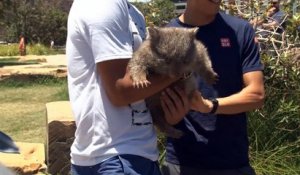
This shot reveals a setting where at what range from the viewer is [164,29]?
326 centimetres

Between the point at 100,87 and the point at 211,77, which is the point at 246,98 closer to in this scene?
the point at 211,77

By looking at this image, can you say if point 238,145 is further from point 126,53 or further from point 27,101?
point 27,101

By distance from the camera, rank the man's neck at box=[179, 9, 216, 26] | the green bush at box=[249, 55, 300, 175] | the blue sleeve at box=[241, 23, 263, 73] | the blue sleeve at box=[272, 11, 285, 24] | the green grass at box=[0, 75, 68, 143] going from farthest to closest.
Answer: the green grass at box=[0, 75, 68, 143] < the blue sleeve at box=[272, 11, 285, 24] < the green bush at box=[249, 55, 300, 175] < the man's neck at box=[179, 9, 216, 26] < the blue sleeve at box=[241, 23, 263, 73]

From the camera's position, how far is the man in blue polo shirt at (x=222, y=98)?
3.24m

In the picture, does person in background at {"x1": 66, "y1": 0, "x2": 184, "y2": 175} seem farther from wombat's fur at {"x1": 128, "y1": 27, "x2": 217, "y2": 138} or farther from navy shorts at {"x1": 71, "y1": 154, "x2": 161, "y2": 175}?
wombat's fur at {"x1": 128, "y1": 27, "x2": 217, "y2": 138}

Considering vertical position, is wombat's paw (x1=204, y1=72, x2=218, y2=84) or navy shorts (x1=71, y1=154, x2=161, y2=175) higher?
wombat's paw (x1=204, y1=72, x2=218, y2=84)

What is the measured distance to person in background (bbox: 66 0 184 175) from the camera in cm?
260

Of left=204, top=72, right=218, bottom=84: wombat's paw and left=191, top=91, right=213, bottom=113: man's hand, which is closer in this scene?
left=191, top=91, right=213, bottom=113: man's hand

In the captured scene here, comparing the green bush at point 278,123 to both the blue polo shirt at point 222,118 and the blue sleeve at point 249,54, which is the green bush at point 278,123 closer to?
the blue polo shirt at point 222,118

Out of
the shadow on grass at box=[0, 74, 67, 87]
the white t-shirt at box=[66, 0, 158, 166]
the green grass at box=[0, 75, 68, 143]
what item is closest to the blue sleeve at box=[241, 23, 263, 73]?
the white t-shirt at box=[66, 0, 158, 166]

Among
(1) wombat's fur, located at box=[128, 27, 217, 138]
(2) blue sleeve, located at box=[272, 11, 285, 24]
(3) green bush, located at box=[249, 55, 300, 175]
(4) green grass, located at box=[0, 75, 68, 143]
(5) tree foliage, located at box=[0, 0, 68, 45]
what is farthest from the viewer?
(5) tree foliage, located at box=[0, 0, 68, 45]

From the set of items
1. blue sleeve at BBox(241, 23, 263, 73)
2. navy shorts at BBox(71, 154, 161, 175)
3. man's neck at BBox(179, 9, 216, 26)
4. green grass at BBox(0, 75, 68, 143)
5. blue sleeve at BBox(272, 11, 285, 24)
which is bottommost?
green grass at BBox(0, 75, 68, 143)

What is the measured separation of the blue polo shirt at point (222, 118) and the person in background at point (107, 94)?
50 cm

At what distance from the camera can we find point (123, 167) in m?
2.66
